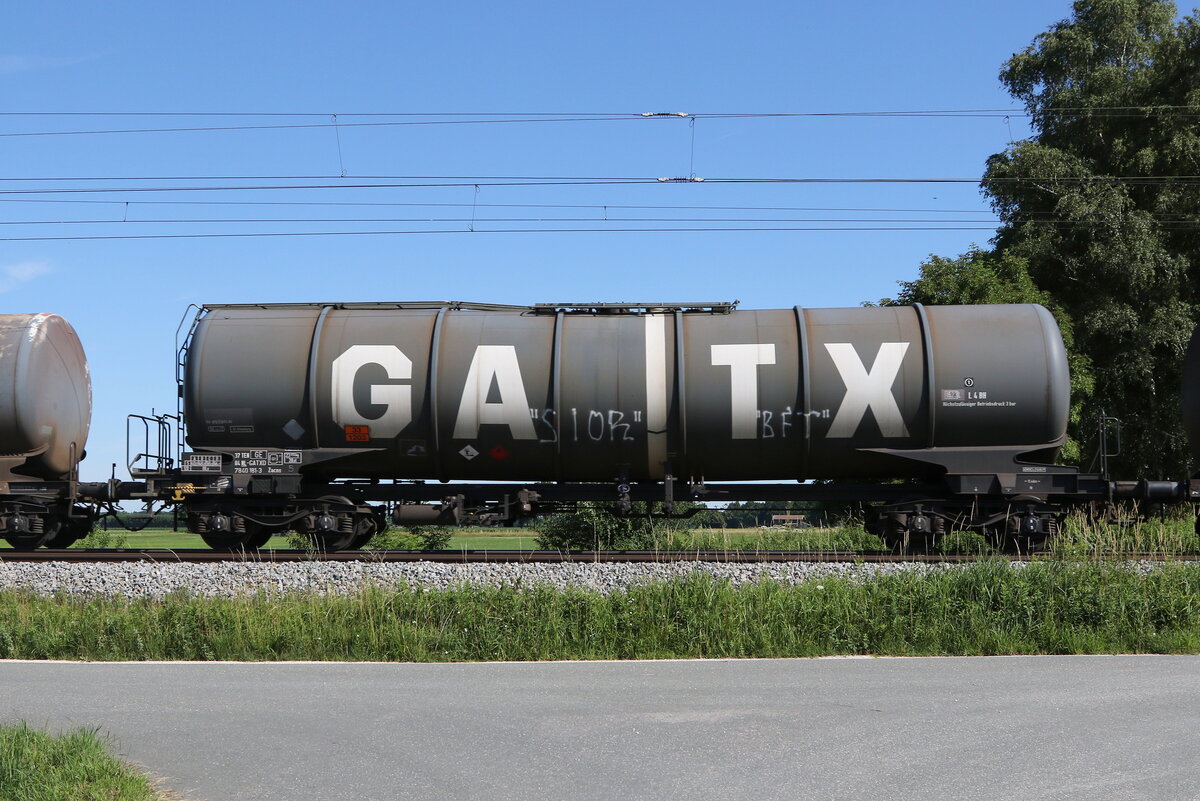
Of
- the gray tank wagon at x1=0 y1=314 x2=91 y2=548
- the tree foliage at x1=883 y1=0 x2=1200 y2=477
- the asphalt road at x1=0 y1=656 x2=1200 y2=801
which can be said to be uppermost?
the tree foliage at x1=883 y1=0 x2=1200 y2=477

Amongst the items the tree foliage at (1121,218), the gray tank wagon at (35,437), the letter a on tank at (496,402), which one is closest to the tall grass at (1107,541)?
the letter a on tank at (496,402)

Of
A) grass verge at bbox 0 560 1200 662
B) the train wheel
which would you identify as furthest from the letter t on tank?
the train wheel

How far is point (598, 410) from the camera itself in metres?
15.2

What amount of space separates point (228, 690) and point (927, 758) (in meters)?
5.68

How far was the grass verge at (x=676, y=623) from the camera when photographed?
10.6 metres

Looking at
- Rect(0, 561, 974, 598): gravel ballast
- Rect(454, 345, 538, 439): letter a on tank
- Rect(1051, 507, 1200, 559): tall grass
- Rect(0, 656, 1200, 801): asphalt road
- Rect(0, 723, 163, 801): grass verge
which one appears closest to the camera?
Rect(0, 723, 163, 801): grass verge

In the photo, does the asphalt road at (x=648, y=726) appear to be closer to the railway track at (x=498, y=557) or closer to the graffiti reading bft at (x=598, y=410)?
the railway track at (x=498, y=557)

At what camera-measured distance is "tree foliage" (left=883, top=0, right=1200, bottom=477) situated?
3388cm

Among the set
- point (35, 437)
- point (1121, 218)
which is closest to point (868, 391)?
point (35, 437)

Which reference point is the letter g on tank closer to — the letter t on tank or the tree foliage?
the letter t on tank

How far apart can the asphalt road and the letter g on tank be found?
5.63m

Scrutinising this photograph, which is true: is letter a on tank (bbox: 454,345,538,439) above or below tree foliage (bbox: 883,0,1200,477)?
below

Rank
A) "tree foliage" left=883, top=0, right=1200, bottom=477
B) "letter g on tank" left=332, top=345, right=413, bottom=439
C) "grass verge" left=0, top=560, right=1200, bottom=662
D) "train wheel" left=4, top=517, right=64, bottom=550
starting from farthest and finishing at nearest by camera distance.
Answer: "tree foliage" left=883, top=0, right=1200, bottom=477 → "train wheel" left=4, top=517, right=64, bottom=550 → "letter g on tank" left=332, top=345, right=413, bottom=439 → "grass verge" left=0, top=560, right=1200, bottom=662

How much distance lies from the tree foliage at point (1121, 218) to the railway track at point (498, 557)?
1973cm
